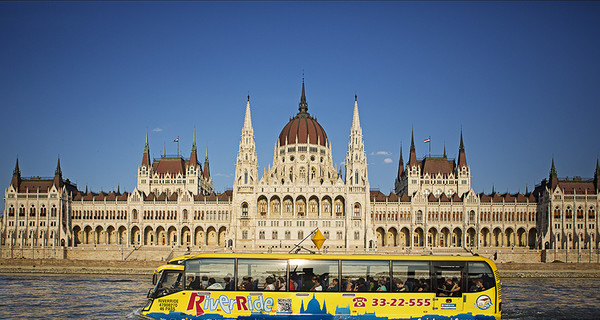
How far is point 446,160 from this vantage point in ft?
402

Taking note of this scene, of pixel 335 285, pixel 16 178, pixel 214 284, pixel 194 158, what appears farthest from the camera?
pixel 194 158

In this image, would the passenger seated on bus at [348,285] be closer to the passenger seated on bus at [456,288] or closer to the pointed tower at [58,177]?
the passenger seated on bus at [456,288]

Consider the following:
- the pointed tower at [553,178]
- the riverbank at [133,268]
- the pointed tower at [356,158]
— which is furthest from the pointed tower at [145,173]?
the pointed tower at [553,178]

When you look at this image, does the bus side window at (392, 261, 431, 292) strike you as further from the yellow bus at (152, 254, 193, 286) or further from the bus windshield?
the bus windshield

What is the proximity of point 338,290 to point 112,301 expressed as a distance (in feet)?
74.4

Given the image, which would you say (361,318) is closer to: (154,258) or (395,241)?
(154,258)

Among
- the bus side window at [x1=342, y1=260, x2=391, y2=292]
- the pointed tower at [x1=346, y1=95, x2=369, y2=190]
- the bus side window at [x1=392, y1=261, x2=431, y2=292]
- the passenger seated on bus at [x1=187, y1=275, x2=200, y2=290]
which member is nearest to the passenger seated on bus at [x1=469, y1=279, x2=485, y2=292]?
the bus side window at [x1=392, y1=261, x2=431, y2=292]

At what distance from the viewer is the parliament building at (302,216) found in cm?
9988

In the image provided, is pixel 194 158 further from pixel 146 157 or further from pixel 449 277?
pixel 449 277

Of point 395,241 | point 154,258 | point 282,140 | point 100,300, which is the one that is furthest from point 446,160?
point 100,300

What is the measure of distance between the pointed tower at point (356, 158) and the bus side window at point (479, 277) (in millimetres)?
78246

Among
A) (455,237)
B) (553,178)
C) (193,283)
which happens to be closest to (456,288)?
(193,283)

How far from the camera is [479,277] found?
25031mm

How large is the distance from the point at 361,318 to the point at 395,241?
276ft
